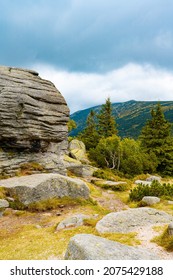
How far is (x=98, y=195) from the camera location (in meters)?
30.8

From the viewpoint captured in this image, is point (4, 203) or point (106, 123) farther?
point (106, 123)

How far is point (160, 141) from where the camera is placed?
57.2 m

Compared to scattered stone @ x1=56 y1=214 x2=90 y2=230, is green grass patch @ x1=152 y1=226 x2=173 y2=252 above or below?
above

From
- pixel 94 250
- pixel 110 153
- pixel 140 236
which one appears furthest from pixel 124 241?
pixel 110 153

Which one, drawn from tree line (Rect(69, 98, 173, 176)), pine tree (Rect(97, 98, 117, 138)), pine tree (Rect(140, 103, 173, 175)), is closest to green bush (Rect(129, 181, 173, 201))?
tree line (Rect(69, 98, 173, 176))

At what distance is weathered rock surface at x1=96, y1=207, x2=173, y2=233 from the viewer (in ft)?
49.1

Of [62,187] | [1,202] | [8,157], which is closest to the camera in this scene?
[1,202]

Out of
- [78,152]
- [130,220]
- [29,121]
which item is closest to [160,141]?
[78,152]

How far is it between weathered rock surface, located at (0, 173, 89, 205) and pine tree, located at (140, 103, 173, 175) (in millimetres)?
32678

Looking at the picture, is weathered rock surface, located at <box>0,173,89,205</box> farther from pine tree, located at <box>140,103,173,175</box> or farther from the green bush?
pine tree, located at <box>140,103,173,175</box>

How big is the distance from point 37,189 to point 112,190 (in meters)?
14.7

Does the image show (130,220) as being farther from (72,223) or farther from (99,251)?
(99,251)

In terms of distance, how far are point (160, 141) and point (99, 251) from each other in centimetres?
5125
